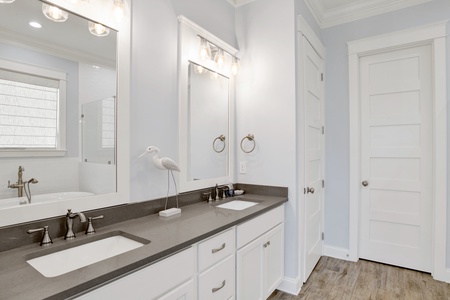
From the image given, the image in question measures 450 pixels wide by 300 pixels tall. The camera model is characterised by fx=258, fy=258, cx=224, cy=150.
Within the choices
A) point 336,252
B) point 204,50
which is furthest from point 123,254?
point 336,252

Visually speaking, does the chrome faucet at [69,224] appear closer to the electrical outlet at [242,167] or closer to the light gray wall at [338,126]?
the electrical outlet at [242,167]

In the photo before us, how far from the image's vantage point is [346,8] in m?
2.89

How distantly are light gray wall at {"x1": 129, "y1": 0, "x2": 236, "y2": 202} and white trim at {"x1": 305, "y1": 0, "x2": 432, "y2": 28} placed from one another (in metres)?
1.57

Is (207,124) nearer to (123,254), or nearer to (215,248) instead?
(215,248)

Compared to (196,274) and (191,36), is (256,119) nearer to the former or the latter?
(191,36)

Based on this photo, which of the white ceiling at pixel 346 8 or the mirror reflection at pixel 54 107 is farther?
the white ceiling at pixel 346 8

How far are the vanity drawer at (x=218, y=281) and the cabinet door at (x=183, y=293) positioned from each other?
0.07m

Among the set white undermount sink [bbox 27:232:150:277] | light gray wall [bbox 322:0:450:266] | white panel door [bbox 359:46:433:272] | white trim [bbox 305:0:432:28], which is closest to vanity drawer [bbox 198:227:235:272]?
white undermount sink [bbox 27:232:150:277]

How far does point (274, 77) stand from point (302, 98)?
32 cm

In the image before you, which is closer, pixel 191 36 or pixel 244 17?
pixel 191 36

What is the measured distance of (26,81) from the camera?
4.09 ft

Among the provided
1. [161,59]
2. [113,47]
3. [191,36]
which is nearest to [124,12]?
[113,47]

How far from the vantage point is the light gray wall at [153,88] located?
168cm

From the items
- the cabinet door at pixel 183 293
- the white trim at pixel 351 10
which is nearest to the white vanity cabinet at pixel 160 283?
→ the cabinet door at pixel 183 293
